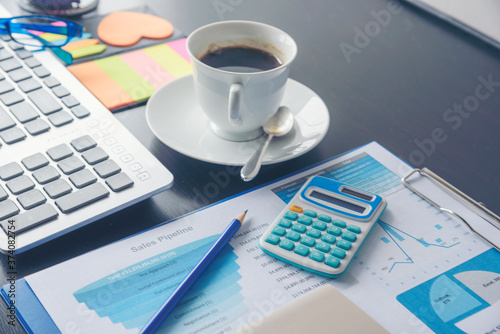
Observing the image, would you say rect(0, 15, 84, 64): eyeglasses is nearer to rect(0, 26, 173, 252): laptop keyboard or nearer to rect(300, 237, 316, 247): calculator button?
rect(0, 26, 173, 252): laptop keyboard

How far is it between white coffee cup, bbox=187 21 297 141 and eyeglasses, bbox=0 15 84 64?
23 cm

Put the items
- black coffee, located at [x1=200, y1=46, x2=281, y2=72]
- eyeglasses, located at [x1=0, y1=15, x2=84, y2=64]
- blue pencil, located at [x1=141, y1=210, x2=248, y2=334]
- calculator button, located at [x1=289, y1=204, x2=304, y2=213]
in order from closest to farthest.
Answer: blue pencil, located at [x1=141, y1=210, x2=248, y2=334], calculator button, located at [x1=289, y1=204, x2=304, y2=213], black coffee, located at [x1=200, y1=46, x2=281, y2=72], eyeglasses, located at [x1=0, y1=15, x2=84, y2=64]

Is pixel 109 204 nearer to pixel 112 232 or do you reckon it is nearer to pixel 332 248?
pixel 112 232

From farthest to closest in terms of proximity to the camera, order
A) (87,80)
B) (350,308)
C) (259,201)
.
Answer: (87,80) < (259,201) < (350,308)

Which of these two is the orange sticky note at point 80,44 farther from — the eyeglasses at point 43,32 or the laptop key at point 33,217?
the laptop key at point 33,217

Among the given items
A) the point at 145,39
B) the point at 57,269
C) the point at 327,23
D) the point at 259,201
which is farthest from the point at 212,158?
the point at 327,23

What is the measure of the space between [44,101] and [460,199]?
49 cm

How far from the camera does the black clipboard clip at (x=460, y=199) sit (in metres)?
0.54

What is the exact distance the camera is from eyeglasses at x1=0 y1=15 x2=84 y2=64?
0.73 metres

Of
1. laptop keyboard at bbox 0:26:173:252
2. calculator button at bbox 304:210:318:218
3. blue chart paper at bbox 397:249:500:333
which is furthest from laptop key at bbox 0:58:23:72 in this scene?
blue chart paper at bbox 397:249:500:333

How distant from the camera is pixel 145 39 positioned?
0.80 m

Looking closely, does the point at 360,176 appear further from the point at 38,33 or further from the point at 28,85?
the point at 38,33

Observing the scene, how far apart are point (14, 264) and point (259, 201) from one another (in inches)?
9.6

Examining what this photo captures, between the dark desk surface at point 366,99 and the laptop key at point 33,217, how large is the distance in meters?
0.03
